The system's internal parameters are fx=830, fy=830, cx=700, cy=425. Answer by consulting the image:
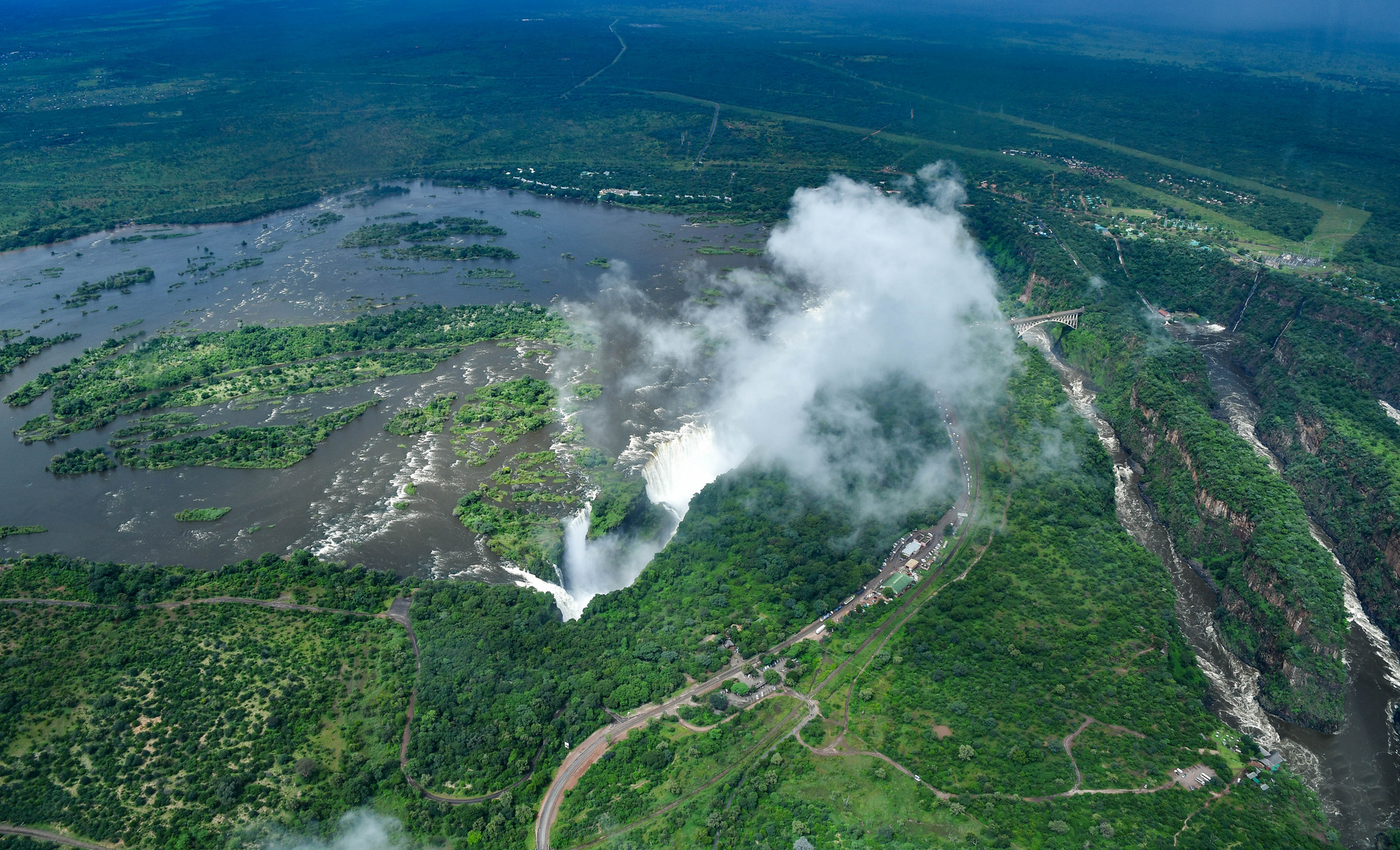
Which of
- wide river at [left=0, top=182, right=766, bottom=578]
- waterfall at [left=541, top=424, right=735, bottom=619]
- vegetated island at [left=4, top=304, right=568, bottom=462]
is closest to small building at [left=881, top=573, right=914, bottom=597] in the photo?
waterfall at [left=541, top=424, right=735, bottom=619]

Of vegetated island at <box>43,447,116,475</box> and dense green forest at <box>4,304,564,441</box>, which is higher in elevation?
dense green forest at <box>4,304,564,441</box>

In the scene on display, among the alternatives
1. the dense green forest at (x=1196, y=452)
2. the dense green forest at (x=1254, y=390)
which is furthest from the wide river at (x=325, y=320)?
the dense green forest at (x=1254, y=390)

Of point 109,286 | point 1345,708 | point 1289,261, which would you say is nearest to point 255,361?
point 109,286

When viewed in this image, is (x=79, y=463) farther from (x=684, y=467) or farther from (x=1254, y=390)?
(x=1254, y=390)

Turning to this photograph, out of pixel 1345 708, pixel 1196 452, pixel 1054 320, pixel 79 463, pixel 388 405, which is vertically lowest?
pixel 79 463

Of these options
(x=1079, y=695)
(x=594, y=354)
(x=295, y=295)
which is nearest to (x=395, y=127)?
(x=295, y=295)

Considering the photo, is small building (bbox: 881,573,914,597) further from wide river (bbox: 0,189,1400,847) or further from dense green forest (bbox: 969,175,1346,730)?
dense green forest (bbox: 969,175,1346,730)
